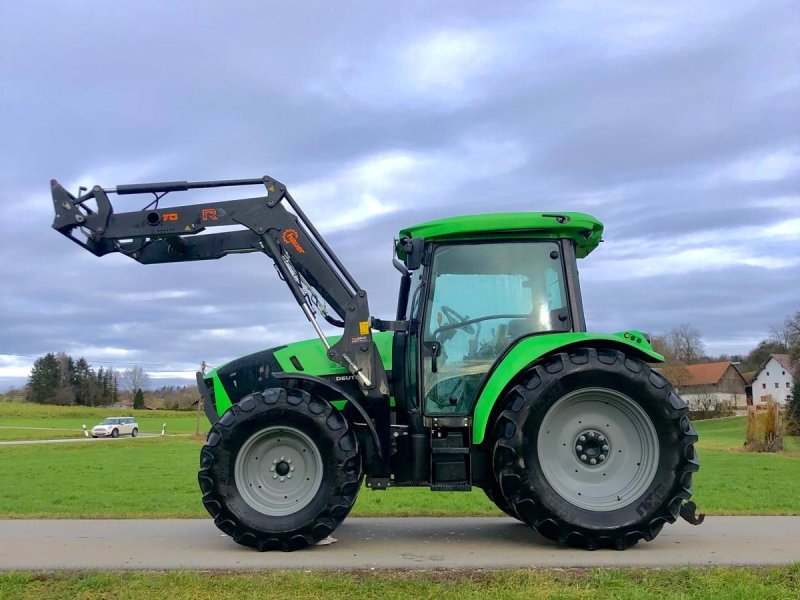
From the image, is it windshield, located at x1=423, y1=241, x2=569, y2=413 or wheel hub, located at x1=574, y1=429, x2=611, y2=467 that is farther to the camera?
windshield, located at x1=423, y1=241, x2=569, y2=413

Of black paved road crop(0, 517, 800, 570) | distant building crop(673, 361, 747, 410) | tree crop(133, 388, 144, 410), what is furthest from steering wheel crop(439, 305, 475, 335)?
tree crop(133, 388, 144, 410)

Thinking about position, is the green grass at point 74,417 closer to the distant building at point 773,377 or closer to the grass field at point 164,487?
the grass field at point 164,487

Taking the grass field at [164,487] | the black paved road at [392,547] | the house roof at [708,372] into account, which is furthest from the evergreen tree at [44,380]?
the black paved road at [392,547]

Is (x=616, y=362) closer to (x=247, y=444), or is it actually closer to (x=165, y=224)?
(x=247, y=444)

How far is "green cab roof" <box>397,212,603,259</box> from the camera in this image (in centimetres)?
646

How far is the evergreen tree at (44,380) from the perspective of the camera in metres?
104

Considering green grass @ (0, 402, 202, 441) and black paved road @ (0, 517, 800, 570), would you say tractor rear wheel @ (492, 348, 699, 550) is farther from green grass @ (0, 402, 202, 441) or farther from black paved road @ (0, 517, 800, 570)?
green grass @ (0, 402, 202, 441)

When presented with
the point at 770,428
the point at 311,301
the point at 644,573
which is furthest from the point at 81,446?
the point at 644,573

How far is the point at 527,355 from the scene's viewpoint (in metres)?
6.01

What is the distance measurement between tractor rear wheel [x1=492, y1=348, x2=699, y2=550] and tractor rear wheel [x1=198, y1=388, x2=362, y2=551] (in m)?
1.29

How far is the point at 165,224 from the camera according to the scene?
6953mm

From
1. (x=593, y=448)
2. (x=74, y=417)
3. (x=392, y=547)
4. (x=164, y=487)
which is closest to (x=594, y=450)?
(x=593, y=448)

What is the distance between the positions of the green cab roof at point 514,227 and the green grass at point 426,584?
9.30 ft

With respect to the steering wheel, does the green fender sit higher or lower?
lower
